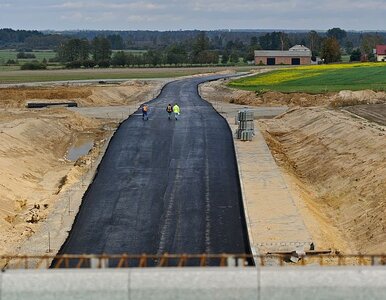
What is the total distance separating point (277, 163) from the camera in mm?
37875

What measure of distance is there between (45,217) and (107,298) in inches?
535

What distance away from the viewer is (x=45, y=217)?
2708 centimetres

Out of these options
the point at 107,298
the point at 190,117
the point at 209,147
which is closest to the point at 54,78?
the point at 190,117

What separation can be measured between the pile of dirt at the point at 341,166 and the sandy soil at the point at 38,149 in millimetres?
10782

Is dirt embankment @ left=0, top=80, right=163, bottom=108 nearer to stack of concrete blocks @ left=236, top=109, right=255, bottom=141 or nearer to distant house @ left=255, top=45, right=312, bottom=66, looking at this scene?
stack of concrete blocks @ left=236, top=109, right=255, bottom=141

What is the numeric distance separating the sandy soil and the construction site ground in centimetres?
9

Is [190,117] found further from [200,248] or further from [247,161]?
[200,248]

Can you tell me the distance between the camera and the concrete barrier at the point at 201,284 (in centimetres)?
1395

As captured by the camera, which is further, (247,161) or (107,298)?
(247,161)

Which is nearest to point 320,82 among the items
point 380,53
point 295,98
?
point 295,98

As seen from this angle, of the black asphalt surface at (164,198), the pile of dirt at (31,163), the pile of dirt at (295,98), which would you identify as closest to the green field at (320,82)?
the pile of dirt at (295,98)

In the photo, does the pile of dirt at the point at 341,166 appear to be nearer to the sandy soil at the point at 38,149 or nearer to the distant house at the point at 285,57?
the sandy soil at the point at 38,149

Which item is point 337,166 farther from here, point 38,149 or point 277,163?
point 38,149

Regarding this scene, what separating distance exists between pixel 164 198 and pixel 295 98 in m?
36.9
